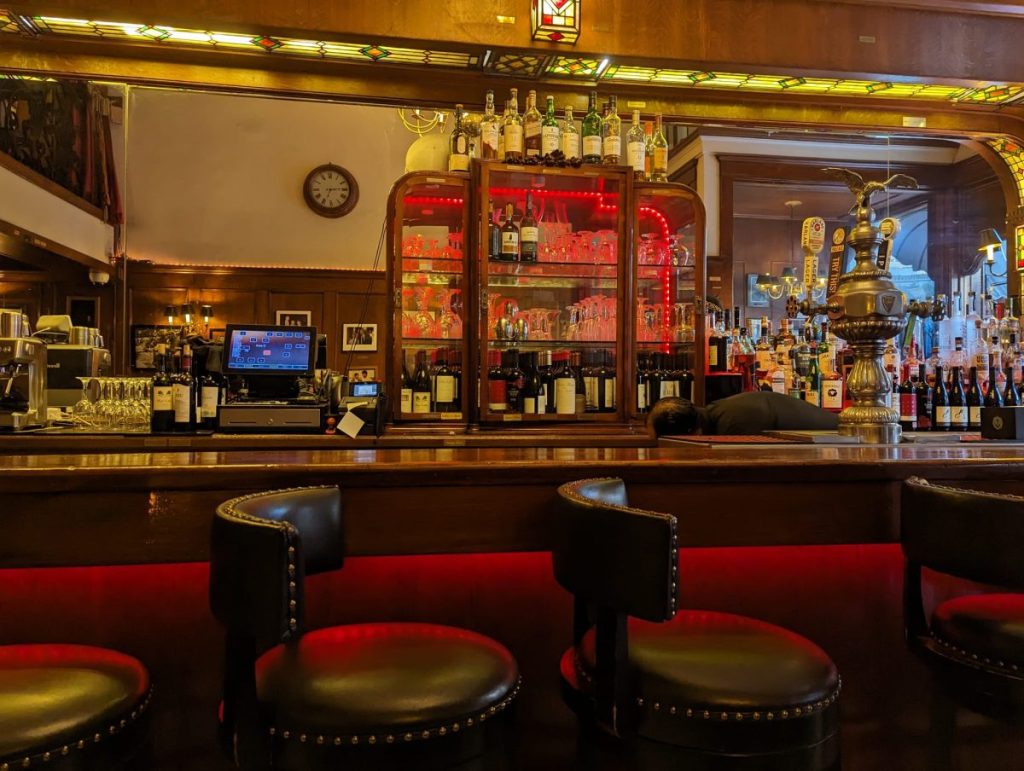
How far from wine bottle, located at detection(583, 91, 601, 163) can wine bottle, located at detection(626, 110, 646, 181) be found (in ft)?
0.62

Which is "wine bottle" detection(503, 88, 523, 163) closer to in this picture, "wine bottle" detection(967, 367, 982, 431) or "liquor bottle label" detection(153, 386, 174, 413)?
"liquor bottle label" detection(153, 386, 174, 413)

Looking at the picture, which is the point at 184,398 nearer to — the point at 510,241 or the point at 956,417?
the point at 510,241

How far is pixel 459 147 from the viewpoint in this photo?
161 inches

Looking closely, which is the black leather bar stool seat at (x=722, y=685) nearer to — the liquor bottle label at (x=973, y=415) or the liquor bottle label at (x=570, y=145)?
the liquor bottle label at (x=973, y=415)

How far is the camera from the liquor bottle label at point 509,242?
13.3 feet

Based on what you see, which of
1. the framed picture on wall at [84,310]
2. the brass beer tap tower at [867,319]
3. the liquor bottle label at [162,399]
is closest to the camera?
the brass beer tap tower at [867,319]

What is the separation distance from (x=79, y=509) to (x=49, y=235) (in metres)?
6.39

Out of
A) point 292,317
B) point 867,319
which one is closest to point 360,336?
point 292,317

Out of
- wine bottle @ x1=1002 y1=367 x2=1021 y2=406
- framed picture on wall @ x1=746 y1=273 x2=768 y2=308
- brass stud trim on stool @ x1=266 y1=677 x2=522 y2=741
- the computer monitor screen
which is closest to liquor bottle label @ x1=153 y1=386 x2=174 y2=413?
the computer monitor screen

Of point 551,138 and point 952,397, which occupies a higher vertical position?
point 551,138

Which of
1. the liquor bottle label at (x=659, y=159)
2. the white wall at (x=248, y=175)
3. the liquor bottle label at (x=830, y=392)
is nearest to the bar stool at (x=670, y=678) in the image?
the liquor bottle label at (x=830, y=392)

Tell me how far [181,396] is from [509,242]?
5.79 feet

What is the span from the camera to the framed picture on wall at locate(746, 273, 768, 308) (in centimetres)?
798

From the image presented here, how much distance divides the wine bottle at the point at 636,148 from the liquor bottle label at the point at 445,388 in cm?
146
